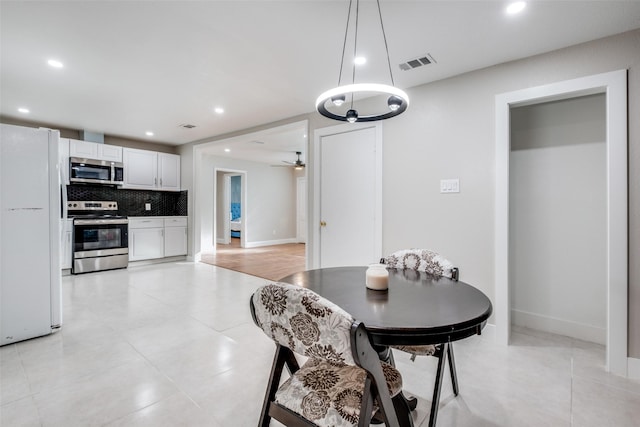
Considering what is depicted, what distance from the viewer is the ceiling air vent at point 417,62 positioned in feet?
8.45

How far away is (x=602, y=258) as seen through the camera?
262 cm

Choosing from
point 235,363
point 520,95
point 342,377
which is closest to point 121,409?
point 235,363

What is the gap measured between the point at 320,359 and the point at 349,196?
2.74 metres

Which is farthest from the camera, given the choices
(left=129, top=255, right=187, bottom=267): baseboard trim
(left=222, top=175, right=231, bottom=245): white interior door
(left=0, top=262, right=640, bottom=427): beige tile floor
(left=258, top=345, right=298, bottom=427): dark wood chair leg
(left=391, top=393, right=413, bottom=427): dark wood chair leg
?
(left=222, top=175, right=231, bottom=245): white interior door

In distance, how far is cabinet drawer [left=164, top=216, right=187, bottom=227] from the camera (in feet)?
19.9

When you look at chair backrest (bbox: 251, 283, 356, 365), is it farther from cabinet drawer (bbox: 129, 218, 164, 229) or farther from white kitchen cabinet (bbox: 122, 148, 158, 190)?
white kitchen cabinet (bbox: 122, 148, 158, 190)

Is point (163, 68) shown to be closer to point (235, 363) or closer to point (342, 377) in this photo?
point (235, 363)

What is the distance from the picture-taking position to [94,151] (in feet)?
17.2

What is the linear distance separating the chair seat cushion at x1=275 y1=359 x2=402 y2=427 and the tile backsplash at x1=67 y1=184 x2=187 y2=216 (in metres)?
5.83

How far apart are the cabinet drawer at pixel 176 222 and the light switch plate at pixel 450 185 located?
5.19 meters

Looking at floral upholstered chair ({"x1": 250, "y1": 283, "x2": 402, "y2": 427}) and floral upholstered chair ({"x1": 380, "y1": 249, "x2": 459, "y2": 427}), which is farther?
floral upholstered chair ({"x1": 380, "y1": 249, "x2": 459, "y2": 427})

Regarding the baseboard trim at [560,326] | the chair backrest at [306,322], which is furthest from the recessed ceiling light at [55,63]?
the baseboard trim at [560,326]

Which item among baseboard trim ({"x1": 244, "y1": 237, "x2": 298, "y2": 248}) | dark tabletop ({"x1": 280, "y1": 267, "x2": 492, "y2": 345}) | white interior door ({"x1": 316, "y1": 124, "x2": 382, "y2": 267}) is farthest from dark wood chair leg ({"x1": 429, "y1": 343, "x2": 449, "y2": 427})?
baseboard trim ({"x1": 244, "y1": 237, "x2": 298, "y2": 248})

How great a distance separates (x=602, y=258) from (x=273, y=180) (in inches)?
300
